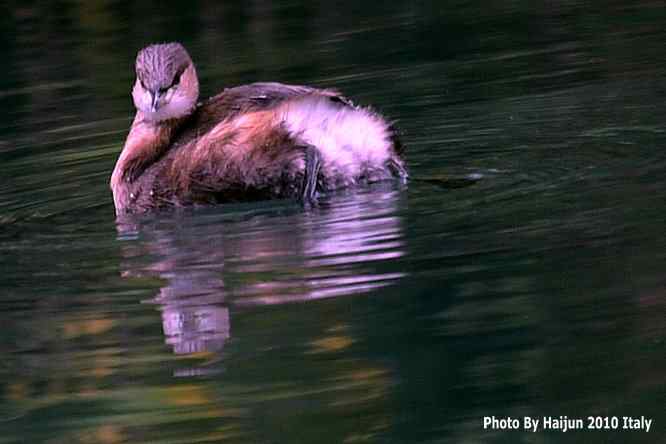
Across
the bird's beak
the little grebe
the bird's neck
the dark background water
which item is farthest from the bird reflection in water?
the bird's beak

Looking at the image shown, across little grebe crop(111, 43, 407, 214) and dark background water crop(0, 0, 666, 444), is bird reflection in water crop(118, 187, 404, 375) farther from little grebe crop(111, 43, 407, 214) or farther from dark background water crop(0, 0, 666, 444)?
little grebe crop(111, 43, 407, 214)

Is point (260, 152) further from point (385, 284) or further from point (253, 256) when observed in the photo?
point (385, 284)

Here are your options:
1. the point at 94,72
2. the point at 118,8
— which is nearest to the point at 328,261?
the point at 94,72

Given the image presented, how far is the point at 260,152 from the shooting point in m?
7.49

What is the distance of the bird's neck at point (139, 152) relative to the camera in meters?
7.90

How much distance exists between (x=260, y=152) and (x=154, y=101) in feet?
2.89

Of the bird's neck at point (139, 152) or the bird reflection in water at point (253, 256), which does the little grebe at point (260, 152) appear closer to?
the bird's neck at point (139, 152)

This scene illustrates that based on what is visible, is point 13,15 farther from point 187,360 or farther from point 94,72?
point 187,360

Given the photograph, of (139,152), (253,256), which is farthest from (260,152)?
(253,256)

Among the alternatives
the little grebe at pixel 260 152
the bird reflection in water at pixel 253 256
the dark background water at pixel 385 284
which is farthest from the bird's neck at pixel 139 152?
the bird reflection in water at pixel 253 256

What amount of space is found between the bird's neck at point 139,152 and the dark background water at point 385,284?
0.13m

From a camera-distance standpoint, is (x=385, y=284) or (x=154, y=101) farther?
(x=154, y=101)

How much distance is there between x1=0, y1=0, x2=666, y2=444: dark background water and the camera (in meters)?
4.78

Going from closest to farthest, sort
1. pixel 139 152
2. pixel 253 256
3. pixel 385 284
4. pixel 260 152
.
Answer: pixel 385 284, pixel 253 256, pixel 260 152, pixel 139 152
